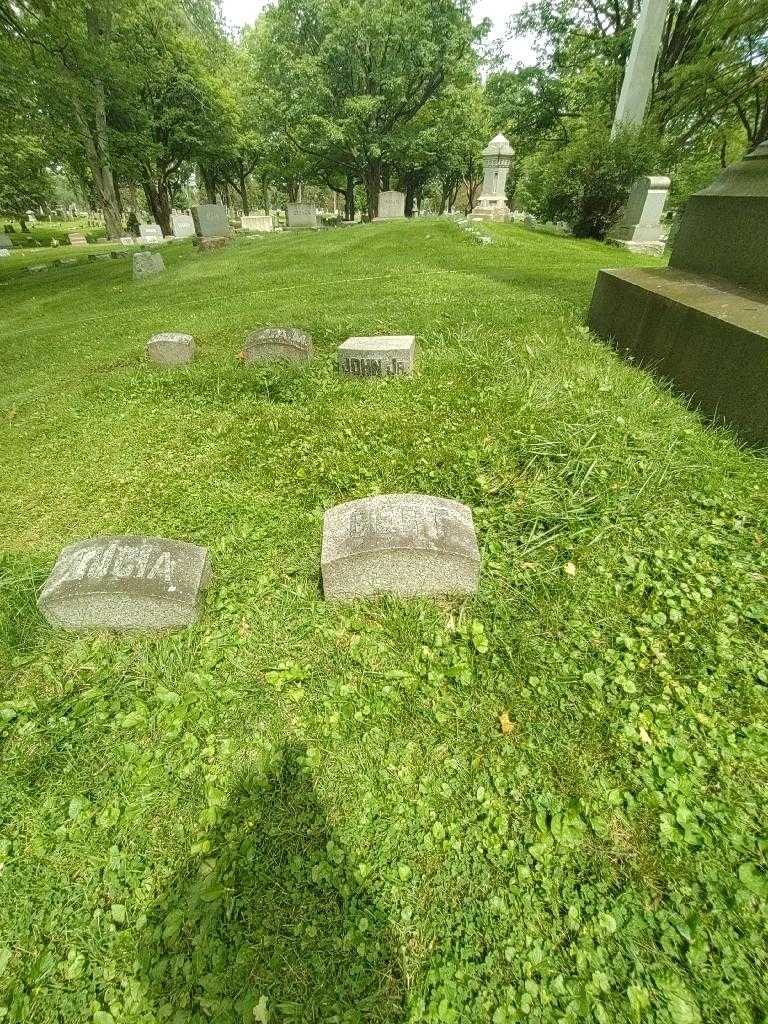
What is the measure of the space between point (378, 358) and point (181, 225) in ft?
140

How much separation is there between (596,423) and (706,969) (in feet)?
11.4

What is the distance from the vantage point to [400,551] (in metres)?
2.93

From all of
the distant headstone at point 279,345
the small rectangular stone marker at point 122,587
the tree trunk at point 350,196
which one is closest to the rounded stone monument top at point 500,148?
the tree trunk at point 350,196

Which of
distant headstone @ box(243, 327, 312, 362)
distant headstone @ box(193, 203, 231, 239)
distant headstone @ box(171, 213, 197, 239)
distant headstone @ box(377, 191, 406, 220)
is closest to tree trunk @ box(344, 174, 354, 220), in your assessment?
distant headstone @ box(377, 191, 406, 220)

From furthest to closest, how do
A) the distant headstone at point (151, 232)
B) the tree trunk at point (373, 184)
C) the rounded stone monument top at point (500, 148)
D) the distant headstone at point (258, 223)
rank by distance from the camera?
the distant headstone at point (151, 232) → the distant headstone at point (258, 223) → the tree trunk at point (373, 184) → the rounded stone monument top at point (500, 148)

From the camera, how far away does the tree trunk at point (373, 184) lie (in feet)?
105

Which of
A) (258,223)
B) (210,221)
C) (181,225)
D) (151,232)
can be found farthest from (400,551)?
(181,225)

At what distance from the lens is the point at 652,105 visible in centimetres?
1906

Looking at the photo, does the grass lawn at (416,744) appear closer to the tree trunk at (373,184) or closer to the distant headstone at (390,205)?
the distant headstone at (390,205)

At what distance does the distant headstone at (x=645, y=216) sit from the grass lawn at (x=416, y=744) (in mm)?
14230

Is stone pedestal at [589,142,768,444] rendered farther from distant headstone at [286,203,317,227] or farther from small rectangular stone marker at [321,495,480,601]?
distant headstone at [286,203,317,227]

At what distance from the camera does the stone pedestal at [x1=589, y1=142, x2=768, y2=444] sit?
381 cm

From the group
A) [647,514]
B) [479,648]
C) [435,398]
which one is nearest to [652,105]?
[435,398]

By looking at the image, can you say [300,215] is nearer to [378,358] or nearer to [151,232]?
[151,232]
